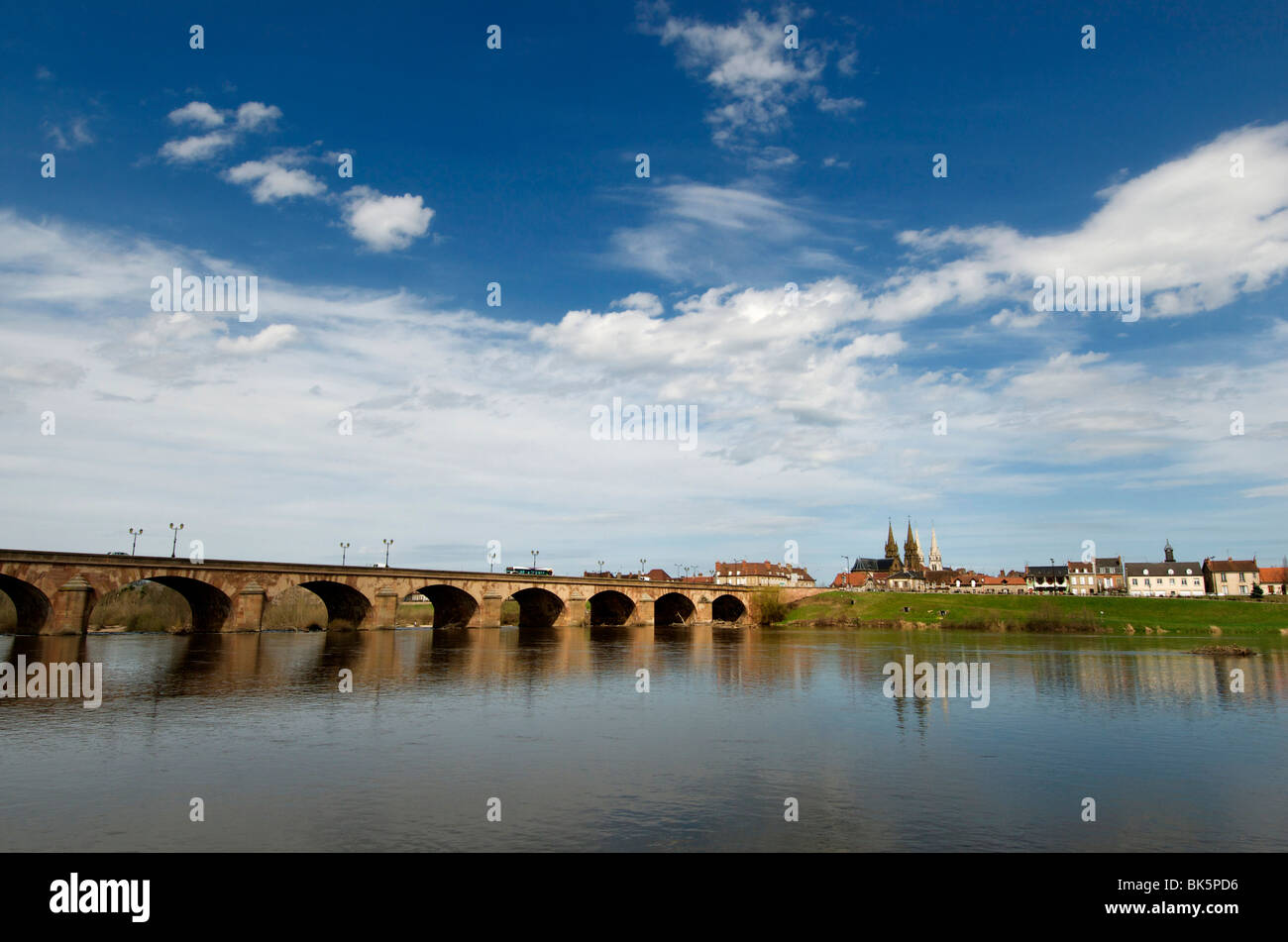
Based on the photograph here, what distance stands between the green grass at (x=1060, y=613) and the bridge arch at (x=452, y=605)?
187ft

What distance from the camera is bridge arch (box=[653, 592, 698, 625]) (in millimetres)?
135225

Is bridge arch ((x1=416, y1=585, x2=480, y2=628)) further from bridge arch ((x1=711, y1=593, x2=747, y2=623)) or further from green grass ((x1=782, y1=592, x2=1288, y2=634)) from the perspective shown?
green grass ((x1=782, y1=592, x2=1288, y2=634))

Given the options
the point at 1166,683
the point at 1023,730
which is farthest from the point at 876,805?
the point at 1166,683

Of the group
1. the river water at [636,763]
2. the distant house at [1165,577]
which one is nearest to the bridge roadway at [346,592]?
the river water at [636,763]

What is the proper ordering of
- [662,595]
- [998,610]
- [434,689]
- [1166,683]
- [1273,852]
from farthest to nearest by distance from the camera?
[662,595] < [998,610] < [1166,683] < [434,689] < [1273,852]

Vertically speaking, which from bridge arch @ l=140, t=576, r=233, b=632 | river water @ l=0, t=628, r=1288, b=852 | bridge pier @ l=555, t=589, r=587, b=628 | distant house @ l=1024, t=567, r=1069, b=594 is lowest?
distant house @ l=1024, t=567, r=1069, b=594

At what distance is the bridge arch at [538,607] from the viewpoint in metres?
111

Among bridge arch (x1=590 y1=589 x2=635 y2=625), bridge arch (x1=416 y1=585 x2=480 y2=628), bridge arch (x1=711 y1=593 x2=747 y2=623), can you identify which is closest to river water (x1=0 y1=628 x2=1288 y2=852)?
bridge arch (x1=416 y1=585 x2=480 y2=628)

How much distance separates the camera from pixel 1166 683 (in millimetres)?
44219

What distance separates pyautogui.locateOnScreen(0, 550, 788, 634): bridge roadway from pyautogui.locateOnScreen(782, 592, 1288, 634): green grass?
65.8 feet

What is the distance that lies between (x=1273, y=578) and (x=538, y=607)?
157 metres

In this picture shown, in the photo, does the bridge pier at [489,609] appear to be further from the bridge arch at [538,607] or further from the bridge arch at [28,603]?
the bridge arch at [28,603]
